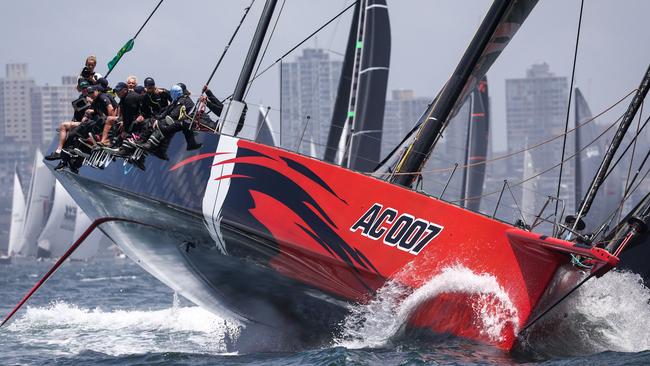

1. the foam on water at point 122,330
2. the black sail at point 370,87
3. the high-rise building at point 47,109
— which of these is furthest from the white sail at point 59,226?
the high-rise building at point 47,109

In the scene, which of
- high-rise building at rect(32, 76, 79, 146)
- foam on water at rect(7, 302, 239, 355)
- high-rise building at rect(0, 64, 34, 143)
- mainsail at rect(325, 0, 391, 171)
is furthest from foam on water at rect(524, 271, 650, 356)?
high-rise building at rect(0, 64, 34, 143)

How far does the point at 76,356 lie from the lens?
9602mm

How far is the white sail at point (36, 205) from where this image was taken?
50.0 metres

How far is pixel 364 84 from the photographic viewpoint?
17641 mm

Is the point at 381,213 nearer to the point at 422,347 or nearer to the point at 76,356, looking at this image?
the point at 422,347

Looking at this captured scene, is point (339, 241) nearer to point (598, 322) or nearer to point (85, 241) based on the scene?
point (598, 322)

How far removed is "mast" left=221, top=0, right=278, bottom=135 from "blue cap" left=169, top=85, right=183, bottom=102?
43 cm

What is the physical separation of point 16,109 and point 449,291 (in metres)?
172

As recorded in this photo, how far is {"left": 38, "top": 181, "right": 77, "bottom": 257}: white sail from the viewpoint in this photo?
49.9 meters

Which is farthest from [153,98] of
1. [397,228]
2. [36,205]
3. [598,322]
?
[36,205]

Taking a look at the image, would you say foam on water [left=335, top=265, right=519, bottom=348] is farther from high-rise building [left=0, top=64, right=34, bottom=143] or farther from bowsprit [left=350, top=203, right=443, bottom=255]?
high-rise building [left=0, top=64, right=34, bottom=143]

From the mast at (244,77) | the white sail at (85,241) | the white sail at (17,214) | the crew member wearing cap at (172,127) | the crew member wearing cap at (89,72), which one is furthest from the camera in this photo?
the white sail at (17,214)

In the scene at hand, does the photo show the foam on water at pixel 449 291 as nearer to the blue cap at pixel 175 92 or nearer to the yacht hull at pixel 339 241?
the yacht hull at pixel 339 241

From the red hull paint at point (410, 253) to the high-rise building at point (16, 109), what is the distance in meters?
148
